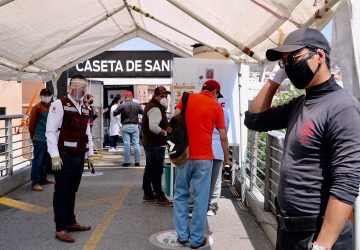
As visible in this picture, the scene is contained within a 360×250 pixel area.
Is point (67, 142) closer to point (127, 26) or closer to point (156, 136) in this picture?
point (156, 136)

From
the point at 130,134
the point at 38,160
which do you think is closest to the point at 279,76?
the point at 38,160

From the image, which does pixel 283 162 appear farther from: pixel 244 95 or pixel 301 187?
pixel 244 95

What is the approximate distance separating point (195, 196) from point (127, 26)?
20.5 ft

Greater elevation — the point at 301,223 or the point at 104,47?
the point at 104,47

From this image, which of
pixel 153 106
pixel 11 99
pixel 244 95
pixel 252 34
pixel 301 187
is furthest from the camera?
pixel 11 99

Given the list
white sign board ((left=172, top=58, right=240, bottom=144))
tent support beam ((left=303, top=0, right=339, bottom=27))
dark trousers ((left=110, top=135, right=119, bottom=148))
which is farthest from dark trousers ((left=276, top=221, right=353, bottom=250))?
dark trousers ((left=110, top=135, right=119, bottom=148))

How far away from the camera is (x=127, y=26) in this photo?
9.99 metres

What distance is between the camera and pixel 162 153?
22.5 ft

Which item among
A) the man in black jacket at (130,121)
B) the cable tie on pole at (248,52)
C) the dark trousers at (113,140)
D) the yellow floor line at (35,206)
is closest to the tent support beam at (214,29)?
the cable tie on pole at (248,52)

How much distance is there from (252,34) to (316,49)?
403 cm

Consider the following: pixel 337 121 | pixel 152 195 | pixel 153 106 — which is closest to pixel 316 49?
pixel 337 121

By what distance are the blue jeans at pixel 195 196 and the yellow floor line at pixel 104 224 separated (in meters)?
1.05

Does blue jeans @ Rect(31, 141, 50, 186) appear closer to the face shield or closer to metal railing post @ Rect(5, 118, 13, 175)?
metal railing post @ Rect(5, 118, 13, 175)

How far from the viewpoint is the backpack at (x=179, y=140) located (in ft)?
15.4
